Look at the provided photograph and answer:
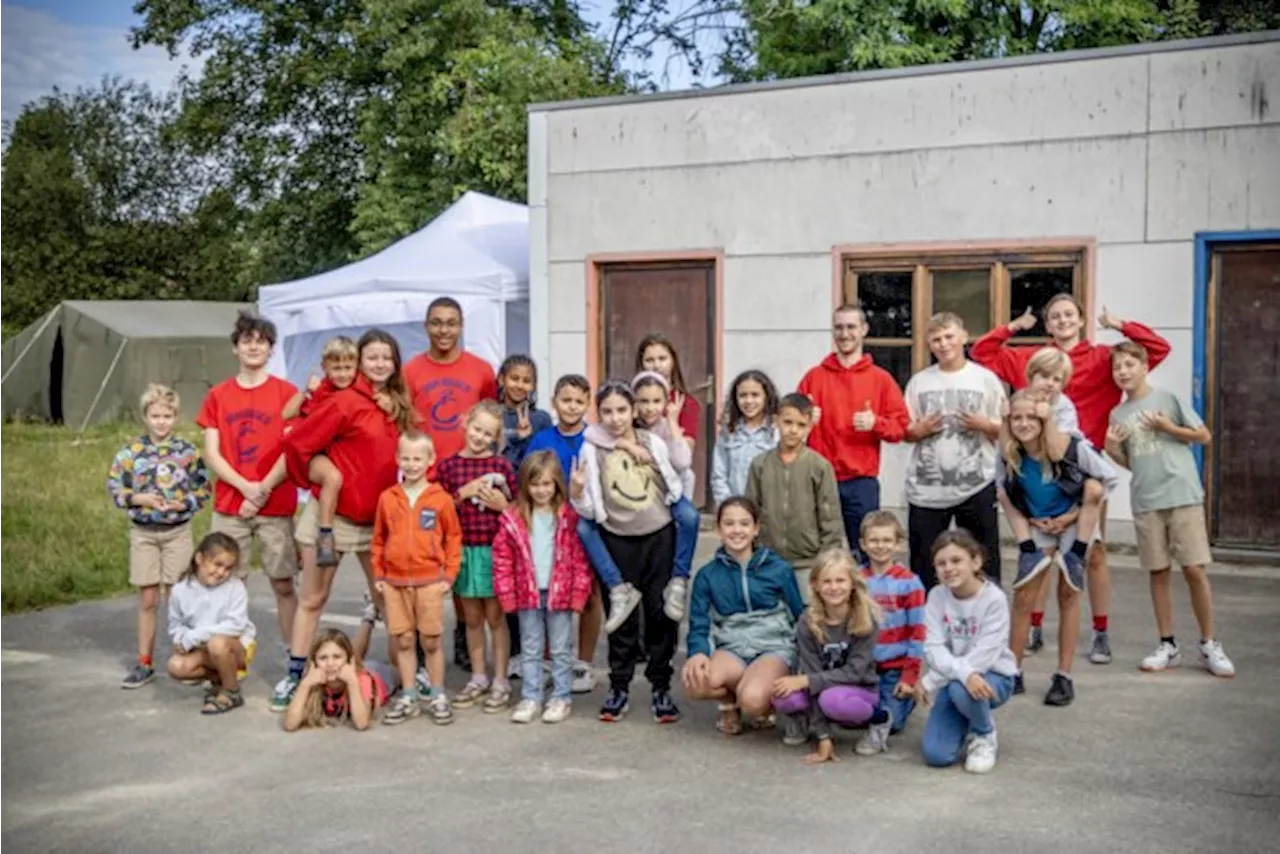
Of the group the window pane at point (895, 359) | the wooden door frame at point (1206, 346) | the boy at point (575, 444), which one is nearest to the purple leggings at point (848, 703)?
the boy at point (575, 444)

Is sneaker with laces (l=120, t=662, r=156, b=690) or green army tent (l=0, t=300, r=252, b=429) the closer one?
sneaker with laces (l=120, t=662, r=156, b=690)

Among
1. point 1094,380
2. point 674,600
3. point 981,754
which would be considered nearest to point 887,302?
point 1094,380

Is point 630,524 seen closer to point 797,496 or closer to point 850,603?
point 797,496

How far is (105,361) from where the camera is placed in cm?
2380

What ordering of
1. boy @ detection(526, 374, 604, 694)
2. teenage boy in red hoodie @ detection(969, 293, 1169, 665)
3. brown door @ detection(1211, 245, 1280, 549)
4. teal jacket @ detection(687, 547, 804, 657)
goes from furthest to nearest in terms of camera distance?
brown door @ detection(1211, 245, 1280, 549) → teenage boy in red hoodie @ detection(969, 293, 1169, 665) → boy @ detection(526, 374, 604, 694) → teal jacket @ detection(687, 547, 804, 657)

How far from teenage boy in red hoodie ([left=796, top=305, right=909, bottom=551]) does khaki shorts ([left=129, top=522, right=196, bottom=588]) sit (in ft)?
9.84

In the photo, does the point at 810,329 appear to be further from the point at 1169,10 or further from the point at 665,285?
the point at 1169,10

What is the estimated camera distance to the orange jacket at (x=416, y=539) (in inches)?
255

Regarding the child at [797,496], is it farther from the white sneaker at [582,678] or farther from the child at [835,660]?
the white sneaker at [582,678]

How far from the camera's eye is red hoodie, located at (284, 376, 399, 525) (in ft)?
22.1

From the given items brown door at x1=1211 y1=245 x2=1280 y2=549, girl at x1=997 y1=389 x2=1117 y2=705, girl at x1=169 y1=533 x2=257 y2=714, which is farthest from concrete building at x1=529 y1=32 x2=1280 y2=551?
girl at x1=169 y1=533 x2=257 y2=714

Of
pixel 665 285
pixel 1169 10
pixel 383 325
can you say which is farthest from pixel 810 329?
pixel 1169 10

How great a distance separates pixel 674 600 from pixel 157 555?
2518 mm

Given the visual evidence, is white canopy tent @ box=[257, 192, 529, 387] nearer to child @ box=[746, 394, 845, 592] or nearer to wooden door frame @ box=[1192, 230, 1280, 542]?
wooden door frame @ box=[1192, 230, 1280, 542]
